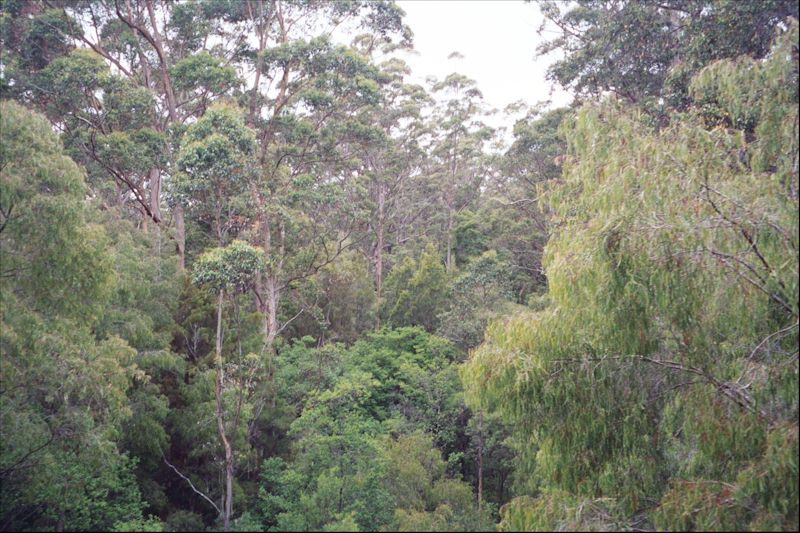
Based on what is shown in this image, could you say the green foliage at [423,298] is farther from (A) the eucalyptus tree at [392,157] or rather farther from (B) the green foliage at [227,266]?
(B) the green foliage at [227,266]

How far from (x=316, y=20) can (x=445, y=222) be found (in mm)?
11553

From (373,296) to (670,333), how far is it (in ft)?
44.6

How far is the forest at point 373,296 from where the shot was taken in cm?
455

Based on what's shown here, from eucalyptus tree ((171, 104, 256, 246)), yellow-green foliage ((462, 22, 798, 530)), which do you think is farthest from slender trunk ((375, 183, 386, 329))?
yellow-green foliage ((462, 22, 798, 530))

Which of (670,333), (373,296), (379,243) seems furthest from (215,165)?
(379,243)

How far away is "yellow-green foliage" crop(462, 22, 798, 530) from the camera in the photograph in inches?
169

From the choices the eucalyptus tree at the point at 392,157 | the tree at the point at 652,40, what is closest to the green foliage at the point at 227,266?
the tree at the point at 652,40

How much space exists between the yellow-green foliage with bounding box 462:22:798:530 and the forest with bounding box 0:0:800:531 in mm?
23

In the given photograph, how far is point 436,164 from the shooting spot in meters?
26.5

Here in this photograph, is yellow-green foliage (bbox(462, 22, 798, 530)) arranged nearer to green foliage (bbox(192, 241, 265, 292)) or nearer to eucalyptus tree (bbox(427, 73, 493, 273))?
green foliage (bbox(192, 241, 265, 292))

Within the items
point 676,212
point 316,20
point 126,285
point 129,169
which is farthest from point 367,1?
point 676,212

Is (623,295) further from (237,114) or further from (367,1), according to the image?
(367,1)

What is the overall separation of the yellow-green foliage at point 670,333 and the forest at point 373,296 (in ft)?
0.08

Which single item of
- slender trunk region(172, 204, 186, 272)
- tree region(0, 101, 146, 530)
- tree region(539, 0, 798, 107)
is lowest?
tree region(0, 101, 146, 530)
